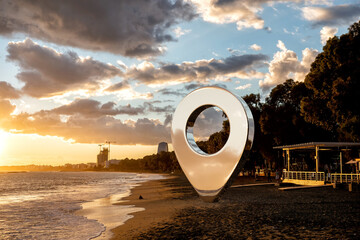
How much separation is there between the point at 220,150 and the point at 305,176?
25.3 meters

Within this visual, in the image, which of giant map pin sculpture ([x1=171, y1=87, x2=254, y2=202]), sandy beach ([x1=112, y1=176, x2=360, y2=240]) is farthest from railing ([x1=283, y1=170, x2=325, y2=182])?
giant map pin sculpture ([x1=171, y1=87, x2=254, y2=202])

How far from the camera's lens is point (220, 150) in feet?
45.0

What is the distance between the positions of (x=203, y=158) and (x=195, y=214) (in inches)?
223

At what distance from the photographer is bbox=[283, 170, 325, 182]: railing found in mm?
33819

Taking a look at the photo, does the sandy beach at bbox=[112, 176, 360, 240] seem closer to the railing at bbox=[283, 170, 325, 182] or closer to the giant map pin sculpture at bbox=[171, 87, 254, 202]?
the giant map pin sculpture at bbox=[171, 87, 254, 202]

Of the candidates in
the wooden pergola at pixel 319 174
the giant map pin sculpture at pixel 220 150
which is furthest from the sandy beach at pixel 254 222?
the wooden pergola at pixel 319 174

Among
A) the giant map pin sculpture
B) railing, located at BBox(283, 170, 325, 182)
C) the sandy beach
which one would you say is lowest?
the sandy beach

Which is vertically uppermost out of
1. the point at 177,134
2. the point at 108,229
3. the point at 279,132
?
the point at 279,132

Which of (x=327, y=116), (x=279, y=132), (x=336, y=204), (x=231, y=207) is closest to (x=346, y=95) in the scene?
(x=327, y=116)

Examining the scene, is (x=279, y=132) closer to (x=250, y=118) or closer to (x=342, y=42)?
(x=342, y=42)

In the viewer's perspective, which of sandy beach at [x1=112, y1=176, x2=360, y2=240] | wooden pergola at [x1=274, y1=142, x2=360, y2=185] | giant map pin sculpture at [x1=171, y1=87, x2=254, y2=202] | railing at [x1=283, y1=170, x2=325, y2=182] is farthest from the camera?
railing at [x1=283, y1=170, x2=325, y2=182]

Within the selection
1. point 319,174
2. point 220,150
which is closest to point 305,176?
point 319,174

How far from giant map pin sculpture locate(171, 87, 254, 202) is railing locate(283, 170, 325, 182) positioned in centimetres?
2295

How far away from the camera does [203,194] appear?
14.7m
